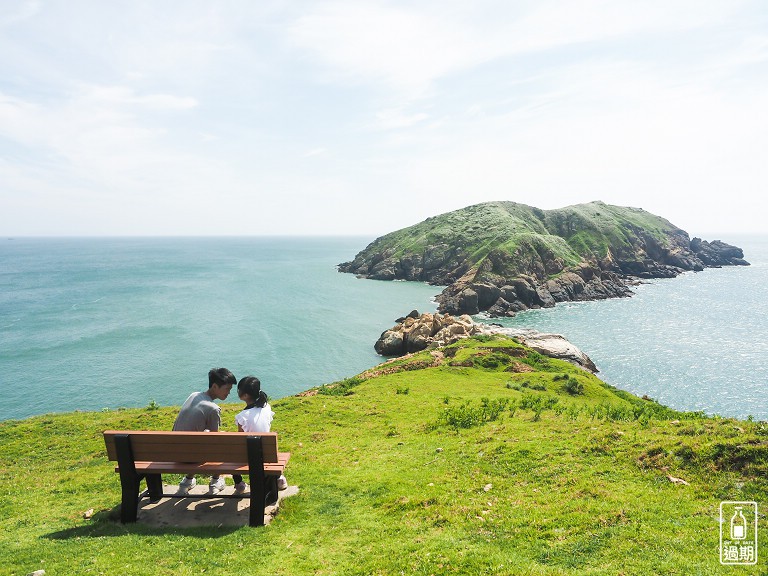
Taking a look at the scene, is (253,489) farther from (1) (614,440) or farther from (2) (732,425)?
(2) (732,425)

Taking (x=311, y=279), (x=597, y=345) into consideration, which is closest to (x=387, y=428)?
(x=597, y=345)

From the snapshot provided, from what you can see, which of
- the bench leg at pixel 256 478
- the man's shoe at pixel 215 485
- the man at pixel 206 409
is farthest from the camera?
the man's shoe at pixel 215 485

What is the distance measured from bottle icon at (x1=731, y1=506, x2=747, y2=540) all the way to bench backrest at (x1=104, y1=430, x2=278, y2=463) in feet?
30.6

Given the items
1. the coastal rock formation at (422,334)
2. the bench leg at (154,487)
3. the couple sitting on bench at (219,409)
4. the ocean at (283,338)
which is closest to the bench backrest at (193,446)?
the couple sitting on bench at (219,409)

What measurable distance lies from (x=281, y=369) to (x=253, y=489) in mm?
56225

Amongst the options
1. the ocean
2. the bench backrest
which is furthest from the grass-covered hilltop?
the bench backrest

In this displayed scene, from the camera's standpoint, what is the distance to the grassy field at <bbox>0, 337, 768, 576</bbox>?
25.3 ft

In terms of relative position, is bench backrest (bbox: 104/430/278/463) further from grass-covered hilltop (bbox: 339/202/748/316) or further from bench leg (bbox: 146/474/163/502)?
grass-covered hilltop (bbox: 339/202/748/316)

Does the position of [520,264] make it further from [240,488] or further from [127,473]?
[127,473]

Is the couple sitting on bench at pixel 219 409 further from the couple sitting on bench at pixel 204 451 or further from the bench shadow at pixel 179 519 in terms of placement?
the bench shadow at pixel 179 519

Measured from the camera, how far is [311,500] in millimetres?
11062

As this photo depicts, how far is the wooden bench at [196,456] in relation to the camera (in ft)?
29.8

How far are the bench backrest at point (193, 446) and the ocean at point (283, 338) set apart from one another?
45.4m

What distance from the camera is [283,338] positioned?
80.1 metres
